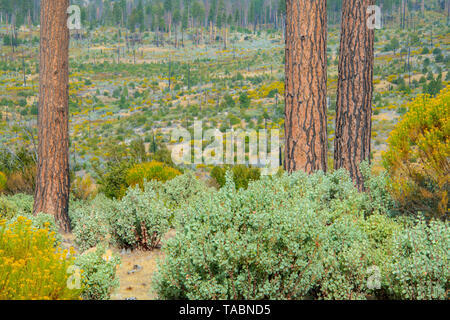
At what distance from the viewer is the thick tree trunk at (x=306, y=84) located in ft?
16.5

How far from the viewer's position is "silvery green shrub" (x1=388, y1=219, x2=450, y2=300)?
257 centimetres

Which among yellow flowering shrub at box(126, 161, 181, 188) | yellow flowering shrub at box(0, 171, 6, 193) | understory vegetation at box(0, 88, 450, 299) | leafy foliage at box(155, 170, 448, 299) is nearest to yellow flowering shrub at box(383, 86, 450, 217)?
understory vegetation at box(0, 88, 450, 299)

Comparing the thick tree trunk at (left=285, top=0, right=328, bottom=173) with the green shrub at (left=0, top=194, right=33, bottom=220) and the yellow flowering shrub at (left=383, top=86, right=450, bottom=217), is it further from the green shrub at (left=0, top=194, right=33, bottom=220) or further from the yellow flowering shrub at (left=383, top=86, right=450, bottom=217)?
the green shrub at (left=0, top=194, right=33, bottom=220)

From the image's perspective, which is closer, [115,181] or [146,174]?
[146,174]

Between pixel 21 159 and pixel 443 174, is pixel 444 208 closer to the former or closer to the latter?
pixel 443 174

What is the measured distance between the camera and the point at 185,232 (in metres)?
2.88

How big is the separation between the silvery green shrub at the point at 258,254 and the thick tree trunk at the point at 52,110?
4.24m

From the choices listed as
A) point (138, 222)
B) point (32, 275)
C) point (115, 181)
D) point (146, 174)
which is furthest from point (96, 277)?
point (115, 181)

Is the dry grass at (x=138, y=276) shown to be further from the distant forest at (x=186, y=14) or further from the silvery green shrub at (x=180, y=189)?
the distant forest at (x=186, y=14)

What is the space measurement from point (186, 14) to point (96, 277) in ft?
220

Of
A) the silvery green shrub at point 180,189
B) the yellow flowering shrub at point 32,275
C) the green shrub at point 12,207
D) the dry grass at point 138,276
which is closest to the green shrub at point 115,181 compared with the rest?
the green shrub at point 12,207

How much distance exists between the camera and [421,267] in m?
2.61

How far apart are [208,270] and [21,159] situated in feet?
32.0

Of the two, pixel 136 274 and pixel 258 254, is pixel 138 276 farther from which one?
pixel 258 254
